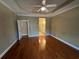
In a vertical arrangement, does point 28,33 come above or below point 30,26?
below

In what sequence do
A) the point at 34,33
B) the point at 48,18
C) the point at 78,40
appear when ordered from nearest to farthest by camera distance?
the point at 78,40 → the point at 34,33 → the point at 48,18

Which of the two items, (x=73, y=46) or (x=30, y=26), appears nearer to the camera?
(x=73, y=46)

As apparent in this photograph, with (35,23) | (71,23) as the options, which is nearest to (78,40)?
(71,23)

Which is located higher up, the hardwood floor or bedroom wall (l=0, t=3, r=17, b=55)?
bedroom wall (l=0, t=3, r=17, b=55)

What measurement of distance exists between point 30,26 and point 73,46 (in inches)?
188

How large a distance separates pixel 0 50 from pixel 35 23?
5.29m


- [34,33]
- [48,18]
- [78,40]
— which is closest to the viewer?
[78,40]

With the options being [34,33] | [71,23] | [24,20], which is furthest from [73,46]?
[24,20]

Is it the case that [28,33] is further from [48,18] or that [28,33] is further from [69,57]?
[69,57]

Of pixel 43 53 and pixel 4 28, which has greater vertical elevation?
pixel 4 28

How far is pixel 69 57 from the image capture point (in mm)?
2996

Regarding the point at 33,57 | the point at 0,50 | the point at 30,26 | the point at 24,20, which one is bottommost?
the point at 33,57

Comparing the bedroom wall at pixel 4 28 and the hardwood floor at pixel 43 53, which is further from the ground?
the bedroom wall at pixel 4 28

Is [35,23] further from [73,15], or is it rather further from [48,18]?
[73,15]
